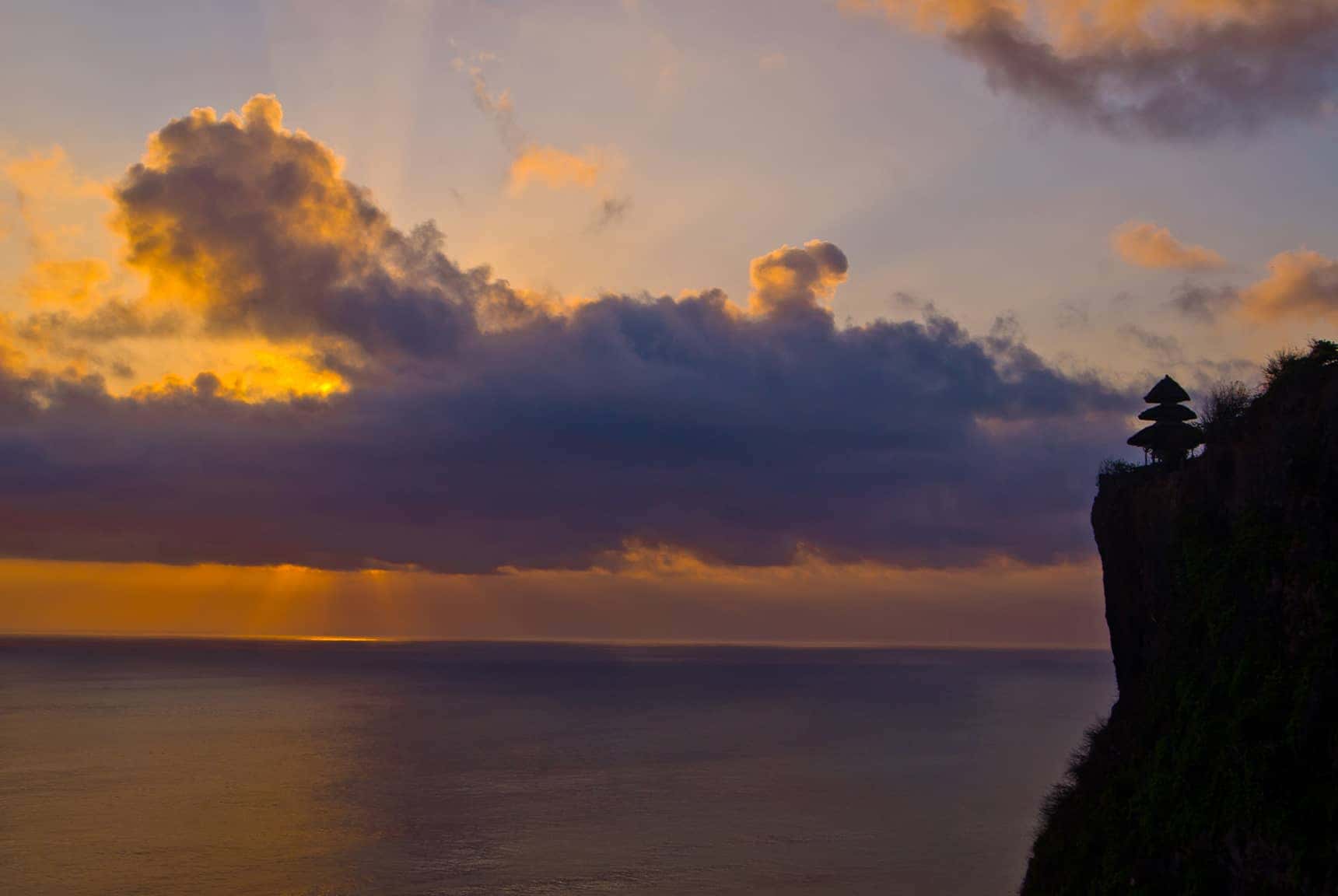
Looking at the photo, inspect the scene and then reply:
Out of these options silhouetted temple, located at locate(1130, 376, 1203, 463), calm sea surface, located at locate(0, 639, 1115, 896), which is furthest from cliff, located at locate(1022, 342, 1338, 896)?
calm sea surface, located at locate(0, 639, 1115, 896)

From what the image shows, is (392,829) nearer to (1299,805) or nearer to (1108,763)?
(1108,763)

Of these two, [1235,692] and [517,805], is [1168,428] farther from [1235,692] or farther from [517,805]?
[517,805]

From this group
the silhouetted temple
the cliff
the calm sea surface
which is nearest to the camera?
the cliff

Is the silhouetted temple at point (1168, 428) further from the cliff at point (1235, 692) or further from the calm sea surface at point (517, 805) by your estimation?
the calm sea surface at point (517, 805)

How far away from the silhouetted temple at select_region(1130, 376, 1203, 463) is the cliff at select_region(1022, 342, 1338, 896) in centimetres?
535

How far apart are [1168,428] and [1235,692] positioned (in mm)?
19063

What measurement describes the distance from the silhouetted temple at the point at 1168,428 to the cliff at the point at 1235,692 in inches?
211

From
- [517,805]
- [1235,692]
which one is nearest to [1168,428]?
[1235,692]

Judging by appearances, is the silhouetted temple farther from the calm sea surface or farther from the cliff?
the calm sea surface

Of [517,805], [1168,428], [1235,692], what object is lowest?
[517,805]

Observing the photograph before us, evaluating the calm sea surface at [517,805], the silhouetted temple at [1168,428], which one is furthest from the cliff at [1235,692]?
the calm sea surface at [517,805]

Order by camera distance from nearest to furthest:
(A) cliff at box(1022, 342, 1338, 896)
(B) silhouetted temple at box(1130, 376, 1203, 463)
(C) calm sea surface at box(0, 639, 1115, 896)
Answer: (A) cliff at box(1022, 342, 1338, 896), (B) silhouetted temple at box(1130, 376, 1203, 463), (C) calm sea surface at box(0, 639, 1115, 896)

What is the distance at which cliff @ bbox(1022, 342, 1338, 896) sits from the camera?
27984 mm

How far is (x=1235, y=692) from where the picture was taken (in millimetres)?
31750
